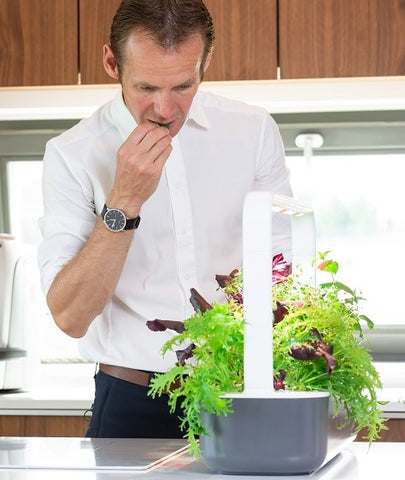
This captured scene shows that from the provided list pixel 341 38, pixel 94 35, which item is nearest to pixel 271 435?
pixel 341 38

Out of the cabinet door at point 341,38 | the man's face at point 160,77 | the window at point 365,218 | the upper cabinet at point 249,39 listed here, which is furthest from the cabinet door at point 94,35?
the man's face at point 160,77

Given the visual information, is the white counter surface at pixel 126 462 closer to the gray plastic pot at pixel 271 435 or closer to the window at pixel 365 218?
the gray plastic pot at pixel 271 435

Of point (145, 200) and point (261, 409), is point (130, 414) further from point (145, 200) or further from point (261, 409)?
point (261, 409)

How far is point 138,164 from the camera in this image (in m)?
1.69

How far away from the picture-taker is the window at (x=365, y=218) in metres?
3.27

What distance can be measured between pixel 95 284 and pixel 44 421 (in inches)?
37.5

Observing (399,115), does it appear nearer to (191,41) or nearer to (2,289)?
(2,289)

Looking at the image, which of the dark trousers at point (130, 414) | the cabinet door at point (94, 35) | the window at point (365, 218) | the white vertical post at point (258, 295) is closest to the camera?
the white vertical post at point (258, 295)

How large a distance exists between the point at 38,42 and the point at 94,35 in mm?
164

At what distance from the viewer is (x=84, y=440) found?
155 cm

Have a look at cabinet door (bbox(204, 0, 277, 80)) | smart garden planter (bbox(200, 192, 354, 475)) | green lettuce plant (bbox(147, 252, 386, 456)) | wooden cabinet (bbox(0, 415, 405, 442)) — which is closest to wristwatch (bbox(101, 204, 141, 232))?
green lettuce plant (bbox(147, 252, 386, 456))

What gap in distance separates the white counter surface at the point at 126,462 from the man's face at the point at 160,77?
546mm

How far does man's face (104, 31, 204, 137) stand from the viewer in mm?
1650

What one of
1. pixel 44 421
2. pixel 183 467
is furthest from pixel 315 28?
pixel 183 467
